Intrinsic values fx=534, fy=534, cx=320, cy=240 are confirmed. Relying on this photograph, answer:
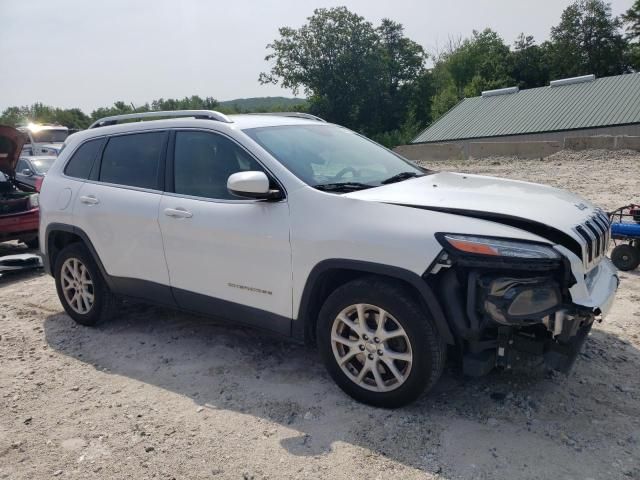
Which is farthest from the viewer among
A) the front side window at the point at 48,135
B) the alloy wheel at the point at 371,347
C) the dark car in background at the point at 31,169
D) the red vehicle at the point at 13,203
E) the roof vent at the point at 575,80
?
the roof vent at the point at 575,80

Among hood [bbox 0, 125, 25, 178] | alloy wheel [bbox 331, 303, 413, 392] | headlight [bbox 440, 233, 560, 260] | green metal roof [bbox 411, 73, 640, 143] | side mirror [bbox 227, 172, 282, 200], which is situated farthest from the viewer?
green metal roof [bbox 411, 73, 640, 143]

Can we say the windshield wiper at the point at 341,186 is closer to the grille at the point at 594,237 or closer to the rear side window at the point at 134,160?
the grille at the point at 594,237

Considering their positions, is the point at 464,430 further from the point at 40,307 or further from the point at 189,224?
the point at 40,307

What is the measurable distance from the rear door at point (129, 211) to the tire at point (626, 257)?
15.4 feet

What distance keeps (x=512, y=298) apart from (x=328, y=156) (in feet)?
5.86

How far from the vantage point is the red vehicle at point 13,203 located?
783 cm

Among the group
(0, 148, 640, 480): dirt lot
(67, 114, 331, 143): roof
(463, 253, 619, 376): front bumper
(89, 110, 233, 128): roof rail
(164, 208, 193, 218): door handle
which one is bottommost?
(0, 148, 640, 480): dirt lot

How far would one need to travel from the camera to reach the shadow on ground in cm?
291

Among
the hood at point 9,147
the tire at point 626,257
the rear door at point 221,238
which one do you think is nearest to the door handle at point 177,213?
the rear door at point 221,238

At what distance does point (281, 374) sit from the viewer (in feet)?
12.9

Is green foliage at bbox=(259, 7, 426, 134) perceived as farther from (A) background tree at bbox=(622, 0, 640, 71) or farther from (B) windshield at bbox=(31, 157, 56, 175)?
(B) windshield at bbox=(31, 157, 56, 175)

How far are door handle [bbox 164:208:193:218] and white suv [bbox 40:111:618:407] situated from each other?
17mm

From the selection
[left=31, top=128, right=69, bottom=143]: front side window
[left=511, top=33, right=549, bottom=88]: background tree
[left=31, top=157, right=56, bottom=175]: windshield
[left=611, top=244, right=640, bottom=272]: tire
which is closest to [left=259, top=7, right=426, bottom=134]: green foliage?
[left=511, top=33, right=549, bottom=88]: background tree

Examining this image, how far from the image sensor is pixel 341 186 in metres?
3.58
